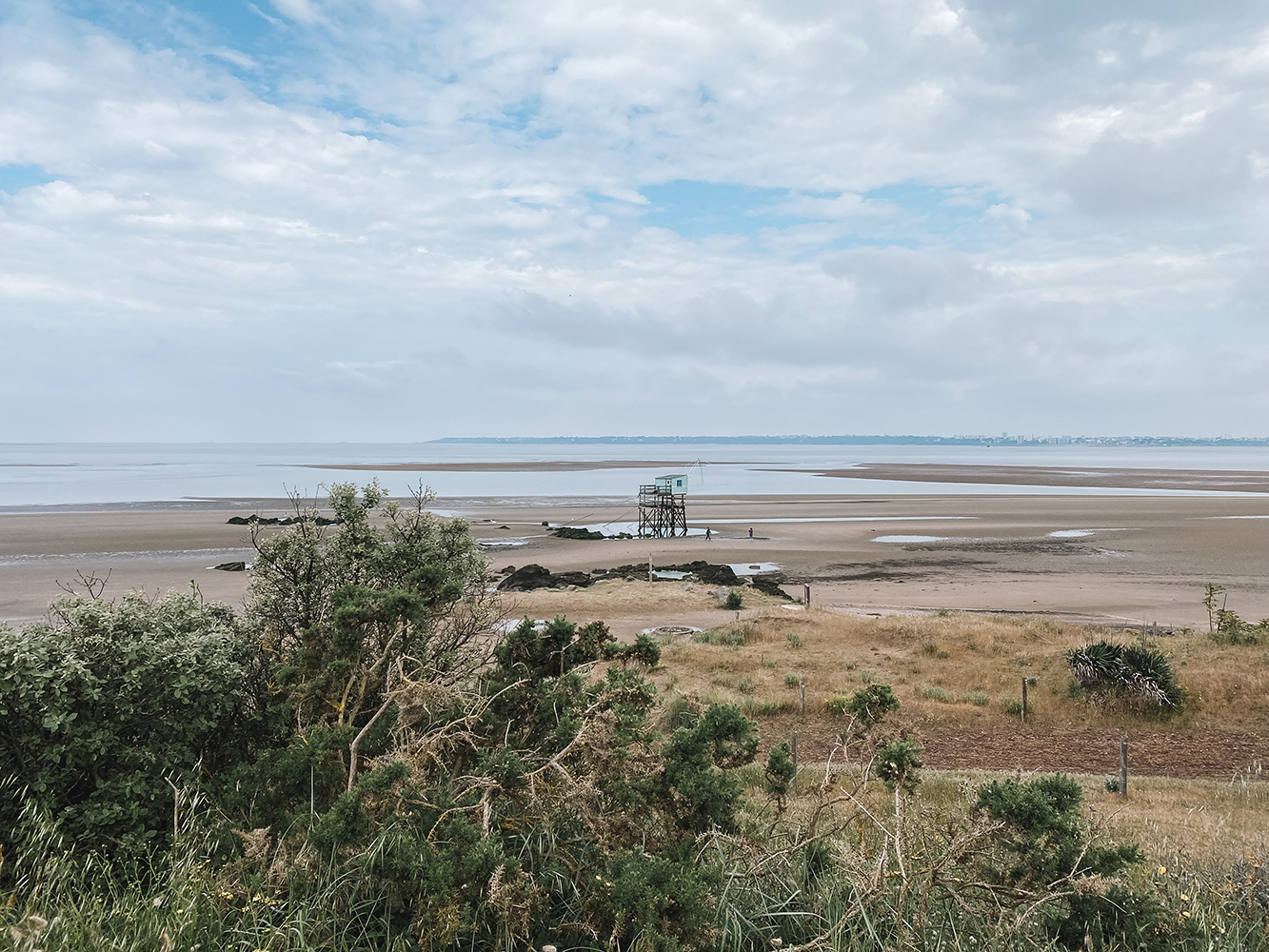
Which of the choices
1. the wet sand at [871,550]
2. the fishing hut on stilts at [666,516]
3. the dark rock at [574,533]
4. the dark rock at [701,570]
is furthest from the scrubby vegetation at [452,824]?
the fishing hut on stilts at [666,516]

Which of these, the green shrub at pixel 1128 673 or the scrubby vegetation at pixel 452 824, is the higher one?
the scrubby vegetation at pixel 452 824

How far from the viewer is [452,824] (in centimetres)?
371

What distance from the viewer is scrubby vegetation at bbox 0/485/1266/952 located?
3.72 meters

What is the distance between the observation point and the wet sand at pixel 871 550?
1127 inches

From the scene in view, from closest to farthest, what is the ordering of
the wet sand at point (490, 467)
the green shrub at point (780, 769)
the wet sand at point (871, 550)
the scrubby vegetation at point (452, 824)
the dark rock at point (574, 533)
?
the scrubby vegetation at point (452, 824)
the green shrub at point (780, 769)
the wet sand at point (871, 550)
the dark rock at point (574, 533)
the wet sand at point (490, 467)

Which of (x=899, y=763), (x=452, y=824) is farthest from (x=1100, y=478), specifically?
(x=452, y=824)

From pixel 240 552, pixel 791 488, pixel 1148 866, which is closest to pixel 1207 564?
pixel 1148 866

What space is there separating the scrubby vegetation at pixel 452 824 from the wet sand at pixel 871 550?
62.8 feet

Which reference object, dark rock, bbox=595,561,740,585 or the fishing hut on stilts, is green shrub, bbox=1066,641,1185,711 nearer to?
dark rock, bbox=595,561,740,585

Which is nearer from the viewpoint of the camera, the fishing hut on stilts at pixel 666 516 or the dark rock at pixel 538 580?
the dark rock at pixel 538 580

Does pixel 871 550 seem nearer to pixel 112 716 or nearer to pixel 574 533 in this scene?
pixel 574 533

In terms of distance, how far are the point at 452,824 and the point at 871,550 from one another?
129 ft

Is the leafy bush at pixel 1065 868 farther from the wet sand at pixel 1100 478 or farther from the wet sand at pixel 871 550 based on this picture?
the wet sand at pixel 1100 478

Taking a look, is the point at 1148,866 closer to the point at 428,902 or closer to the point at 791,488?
the point at 428,902
